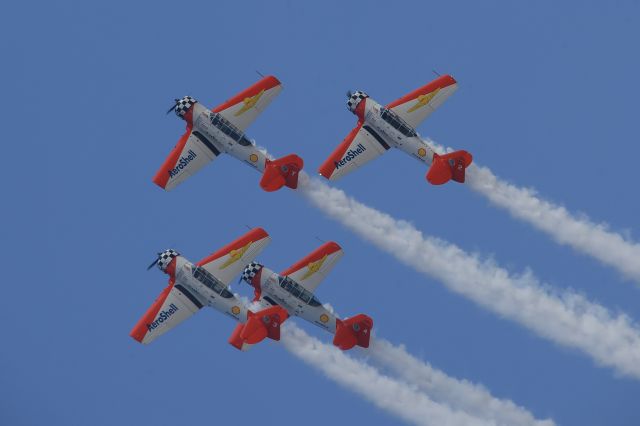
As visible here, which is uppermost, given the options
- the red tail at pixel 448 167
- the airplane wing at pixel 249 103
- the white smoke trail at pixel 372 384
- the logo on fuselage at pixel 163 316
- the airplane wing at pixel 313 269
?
the red tail at pixel 448 167

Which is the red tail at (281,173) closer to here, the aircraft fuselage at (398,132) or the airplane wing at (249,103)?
the airplane wing at (249,103)

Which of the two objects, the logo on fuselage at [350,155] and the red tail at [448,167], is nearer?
the red tail at [448,167]

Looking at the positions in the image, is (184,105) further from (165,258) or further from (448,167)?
(448,167)

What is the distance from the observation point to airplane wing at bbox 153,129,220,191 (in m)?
82.2

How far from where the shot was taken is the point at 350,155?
269 feet

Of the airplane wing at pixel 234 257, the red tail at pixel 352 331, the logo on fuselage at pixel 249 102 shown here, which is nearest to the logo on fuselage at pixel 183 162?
the logo on fuselage at pixel 249 102

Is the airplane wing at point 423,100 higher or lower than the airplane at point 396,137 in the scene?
higher

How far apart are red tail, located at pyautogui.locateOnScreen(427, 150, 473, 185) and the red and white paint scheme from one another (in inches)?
310

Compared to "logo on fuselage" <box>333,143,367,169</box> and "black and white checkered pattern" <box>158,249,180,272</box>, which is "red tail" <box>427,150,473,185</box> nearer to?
"logo on fuselage" <box>333,143,367,169</box>

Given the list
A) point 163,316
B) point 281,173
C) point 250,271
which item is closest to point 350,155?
point 281,173

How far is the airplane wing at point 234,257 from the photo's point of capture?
266 ft

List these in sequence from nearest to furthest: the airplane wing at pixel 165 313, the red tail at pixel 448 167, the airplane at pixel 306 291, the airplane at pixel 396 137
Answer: the airplane at pixel 306 291 < the airplane wing at pixel 165 313 < the red tail at pixel 448 167 < the airplane at pixel 396 137

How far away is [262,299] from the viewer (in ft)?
266

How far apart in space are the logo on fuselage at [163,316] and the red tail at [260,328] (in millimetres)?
3129
